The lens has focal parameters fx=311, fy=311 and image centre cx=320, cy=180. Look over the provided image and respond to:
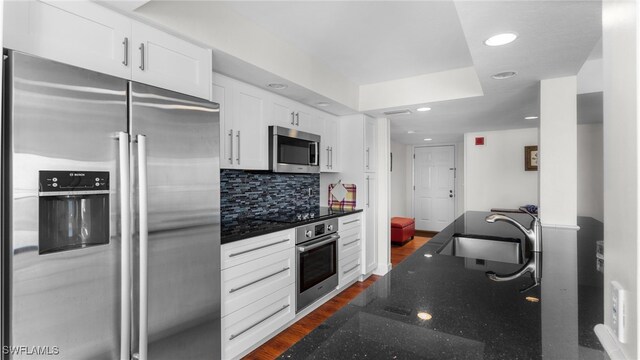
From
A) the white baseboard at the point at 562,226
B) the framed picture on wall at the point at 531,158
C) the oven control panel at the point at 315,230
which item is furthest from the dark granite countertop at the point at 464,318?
the framed picture on wall at the point at 531,158

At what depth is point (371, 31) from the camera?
7.64ft

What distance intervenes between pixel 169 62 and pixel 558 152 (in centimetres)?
289

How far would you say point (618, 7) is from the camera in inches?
23.8

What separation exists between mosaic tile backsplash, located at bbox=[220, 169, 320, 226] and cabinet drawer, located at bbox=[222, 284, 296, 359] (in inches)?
30.5

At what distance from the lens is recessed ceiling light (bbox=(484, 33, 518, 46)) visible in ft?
5.60

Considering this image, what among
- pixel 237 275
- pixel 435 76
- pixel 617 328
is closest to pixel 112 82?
pixel 237 275

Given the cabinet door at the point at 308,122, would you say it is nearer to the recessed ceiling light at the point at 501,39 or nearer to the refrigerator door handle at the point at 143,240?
the recessed ceiling light at the point at 501,39

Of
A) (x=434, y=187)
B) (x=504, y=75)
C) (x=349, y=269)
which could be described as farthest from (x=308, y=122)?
(x=434, y=187)

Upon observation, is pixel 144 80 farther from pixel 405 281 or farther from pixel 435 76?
pixel 435 76

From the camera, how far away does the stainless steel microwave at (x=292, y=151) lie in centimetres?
278

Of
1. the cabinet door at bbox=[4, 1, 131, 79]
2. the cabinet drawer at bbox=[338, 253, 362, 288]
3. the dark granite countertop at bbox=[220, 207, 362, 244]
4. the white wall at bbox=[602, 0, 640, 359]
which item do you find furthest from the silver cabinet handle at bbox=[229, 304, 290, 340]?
the white wall at bbox=[602, 0, 640, 359]

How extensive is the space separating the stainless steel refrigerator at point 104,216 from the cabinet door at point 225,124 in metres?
0.57

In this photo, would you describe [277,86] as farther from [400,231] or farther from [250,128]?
[400,231]

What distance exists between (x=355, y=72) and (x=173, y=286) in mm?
2594
